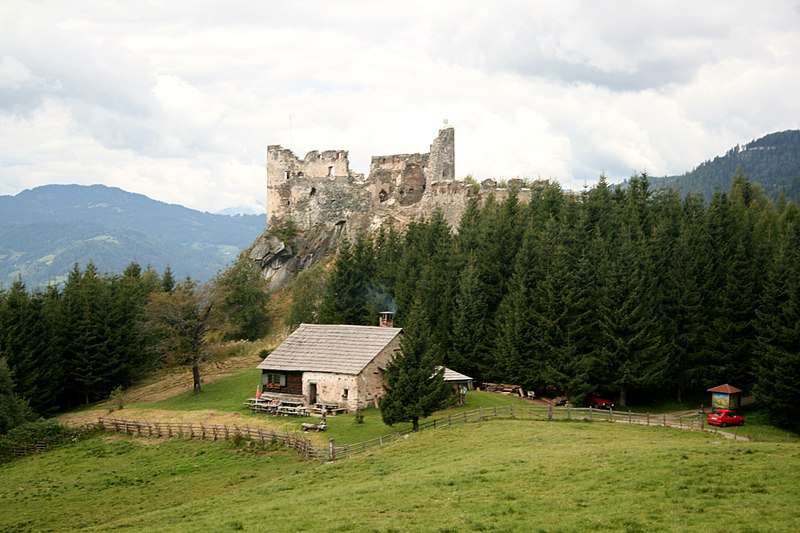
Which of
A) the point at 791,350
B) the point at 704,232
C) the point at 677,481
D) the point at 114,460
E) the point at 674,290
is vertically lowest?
the point at 114,460

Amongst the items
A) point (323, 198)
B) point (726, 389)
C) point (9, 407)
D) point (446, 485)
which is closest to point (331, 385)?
point (9, 407)

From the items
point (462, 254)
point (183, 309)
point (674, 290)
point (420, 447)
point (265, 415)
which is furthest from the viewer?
point (462, 254)

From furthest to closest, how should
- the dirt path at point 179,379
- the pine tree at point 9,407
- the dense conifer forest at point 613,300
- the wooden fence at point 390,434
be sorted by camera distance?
the dirt path at point 179,379, the dense conifer forest at point 613,300, the pine tree at point 9,407, the wooden fence at point 390,434

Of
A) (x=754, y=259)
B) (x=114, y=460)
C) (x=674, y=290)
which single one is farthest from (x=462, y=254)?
(x=114, y=460)

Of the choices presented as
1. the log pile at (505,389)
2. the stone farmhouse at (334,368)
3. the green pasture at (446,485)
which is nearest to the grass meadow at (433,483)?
the green pasture at (446,485)

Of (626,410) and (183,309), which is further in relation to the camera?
(183,309)

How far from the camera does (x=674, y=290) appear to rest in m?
50.0

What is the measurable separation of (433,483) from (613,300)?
2733 cm

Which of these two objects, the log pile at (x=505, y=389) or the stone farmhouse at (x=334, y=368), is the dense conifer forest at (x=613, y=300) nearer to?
the log pile at (x=505, y=389)

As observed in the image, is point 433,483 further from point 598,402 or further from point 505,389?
point 505,389

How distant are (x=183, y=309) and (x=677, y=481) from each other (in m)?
39.5

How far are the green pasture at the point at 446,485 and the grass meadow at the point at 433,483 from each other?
71 mm

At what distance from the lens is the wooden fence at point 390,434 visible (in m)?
34.9

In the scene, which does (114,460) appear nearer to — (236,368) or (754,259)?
(236,368)
